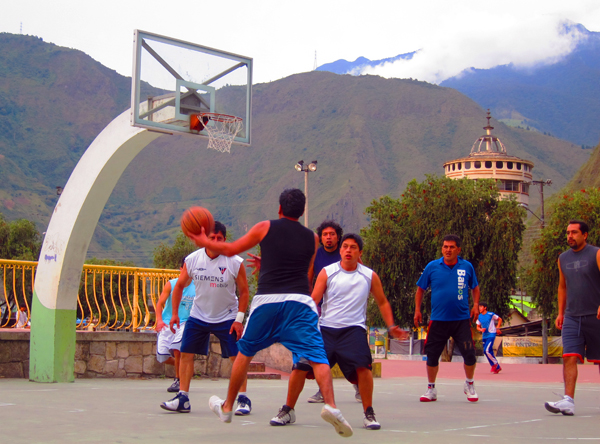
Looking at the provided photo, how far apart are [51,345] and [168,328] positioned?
1.83 meters

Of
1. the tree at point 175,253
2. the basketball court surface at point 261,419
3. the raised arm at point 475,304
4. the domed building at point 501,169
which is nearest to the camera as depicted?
the basketball court surface at point 261,419

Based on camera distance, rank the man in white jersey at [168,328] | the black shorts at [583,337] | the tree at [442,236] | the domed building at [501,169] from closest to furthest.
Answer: the black shorts at [583,337] < the man in white jersey at [168,328] < the tree at [442,236] < the domed building at [501,169]

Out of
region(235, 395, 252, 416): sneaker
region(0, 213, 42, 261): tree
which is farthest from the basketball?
region(0, 213, 42, 261): tree

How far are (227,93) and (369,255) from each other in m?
21.6

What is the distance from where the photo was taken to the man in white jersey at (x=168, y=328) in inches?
361

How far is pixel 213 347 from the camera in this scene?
1259cm

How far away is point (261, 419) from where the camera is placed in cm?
662

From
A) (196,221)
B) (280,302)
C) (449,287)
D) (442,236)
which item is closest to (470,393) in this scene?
(449,287)

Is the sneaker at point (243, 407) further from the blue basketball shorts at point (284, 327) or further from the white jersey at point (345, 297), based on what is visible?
the blue basketball shorts at point (284, 327)

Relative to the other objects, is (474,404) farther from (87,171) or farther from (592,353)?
(87,171)

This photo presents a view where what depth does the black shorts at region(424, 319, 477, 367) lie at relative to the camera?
8492 mm

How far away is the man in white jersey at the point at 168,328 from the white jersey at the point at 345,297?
10.4 feet

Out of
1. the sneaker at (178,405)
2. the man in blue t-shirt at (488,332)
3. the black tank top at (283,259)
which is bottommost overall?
the man in blue t-shirt at (488,332)

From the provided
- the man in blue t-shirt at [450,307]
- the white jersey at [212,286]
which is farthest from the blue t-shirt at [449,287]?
the white jersey at [212,286]
